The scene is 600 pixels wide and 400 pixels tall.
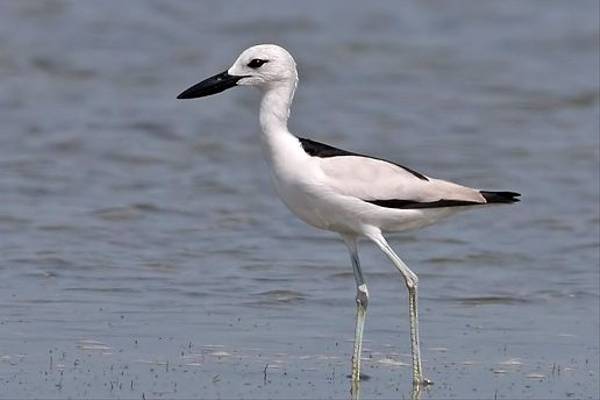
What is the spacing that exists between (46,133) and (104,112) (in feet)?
5.11

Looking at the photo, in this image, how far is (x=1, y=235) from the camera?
15562 mm

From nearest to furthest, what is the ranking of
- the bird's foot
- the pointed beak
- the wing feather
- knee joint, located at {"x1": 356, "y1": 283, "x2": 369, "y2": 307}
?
the bird's foot, the wing feather, the pointed beak, knee joint, located at {"x1": 356, "y1": 283, "x2": 369, "y2": 307}

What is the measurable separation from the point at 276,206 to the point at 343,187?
664 cm

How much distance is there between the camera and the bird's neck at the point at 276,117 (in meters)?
10.9

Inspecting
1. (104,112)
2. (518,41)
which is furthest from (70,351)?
(518,41)

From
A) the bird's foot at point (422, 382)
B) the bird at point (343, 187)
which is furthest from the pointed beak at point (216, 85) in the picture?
the bird's foot at point (422, 382)

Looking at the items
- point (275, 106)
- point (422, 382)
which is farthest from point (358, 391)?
point (275, 106)

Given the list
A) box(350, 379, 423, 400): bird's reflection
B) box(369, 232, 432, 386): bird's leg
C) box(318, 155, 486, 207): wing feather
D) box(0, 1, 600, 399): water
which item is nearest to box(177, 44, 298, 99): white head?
box(318, 155, 486, 207): wing feather

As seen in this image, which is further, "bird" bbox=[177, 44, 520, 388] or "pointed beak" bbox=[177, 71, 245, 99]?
"pointed beak" bbox=[177, 71, 245, 99]

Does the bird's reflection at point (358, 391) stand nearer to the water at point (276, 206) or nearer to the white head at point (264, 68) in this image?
the water at point (276, 206)

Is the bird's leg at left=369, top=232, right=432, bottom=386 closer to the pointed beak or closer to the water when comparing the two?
the water

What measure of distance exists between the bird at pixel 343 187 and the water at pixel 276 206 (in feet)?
2.98

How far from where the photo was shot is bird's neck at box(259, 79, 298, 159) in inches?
429

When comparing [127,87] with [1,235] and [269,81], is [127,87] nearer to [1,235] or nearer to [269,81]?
[1,235]
